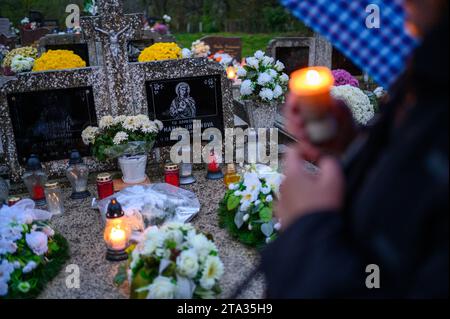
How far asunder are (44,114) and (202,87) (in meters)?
2.05

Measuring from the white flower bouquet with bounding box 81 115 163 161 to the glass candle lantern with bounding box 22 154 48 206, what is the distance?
0.67 m

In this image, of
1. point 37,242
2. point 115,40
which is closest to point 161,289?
point 37,242

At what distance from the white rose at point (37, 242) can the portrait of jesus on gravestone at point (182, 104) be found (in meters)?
2.83

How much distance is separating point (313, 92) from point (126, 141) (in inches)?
182

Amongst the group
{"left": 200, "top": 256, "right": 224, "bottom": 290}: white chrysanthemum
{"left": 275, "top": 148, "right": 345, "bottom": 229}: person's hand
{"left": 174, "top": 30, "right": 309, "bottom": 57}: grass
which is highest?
{"left": 275, "top": 148, "right": 345, "bottom": 229}: person's hand

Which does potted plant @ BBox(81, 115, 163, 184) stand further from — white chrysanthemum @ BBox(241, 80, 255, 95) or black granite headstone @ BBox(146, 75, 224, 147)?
white chrysanthemum @ BBox(241, 80, 255, 95)

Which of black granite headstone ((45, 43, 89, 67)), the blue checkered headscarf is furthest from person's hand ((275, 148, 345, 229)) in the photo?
black granite headstone ((45, 43, 89, 67))

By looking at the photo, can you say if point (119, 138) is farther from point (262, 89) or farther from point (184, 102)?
point (262, 89)

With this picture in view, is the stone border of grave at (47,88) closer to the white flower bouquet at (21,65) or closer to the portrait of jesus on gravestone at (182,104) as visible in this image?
the portrait of jesus on gravestone at (182,104)

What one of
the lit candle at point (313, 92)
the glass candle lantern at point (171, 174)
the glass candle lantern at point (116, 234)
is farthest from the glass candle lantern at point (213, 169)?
the lit candle at point (313, 92)

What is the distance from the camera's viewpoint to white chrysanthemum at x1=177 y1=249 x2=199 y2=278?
10.6ft

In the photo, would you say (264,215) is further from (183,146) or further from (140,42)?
(140,42)

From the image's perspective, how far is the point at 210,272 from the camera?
3355 millimetres

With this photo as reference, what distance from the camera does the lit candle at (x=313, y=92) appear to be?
1.32 m
